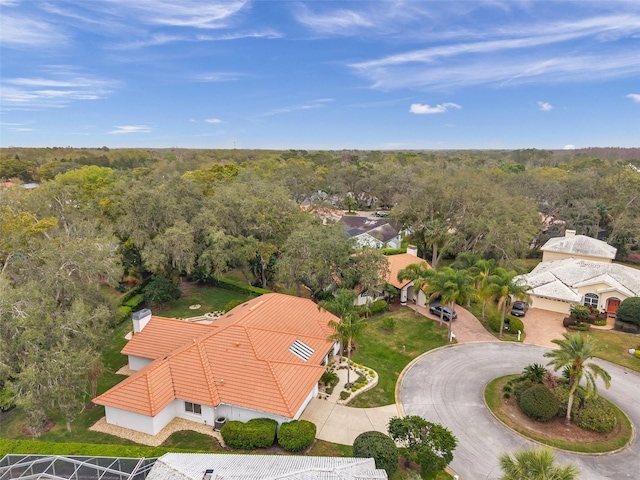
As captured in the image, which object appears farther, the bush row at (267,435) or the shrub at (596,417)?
the shrub at (596,417)

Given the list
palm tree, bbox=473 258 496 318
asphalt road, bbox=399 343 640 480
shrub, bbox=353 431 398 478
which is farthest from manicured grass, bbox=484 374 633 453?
palm tree, bbox=473 258 496 318

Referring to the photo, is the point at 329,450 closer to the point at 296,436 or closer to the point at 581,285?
the point at 296,436

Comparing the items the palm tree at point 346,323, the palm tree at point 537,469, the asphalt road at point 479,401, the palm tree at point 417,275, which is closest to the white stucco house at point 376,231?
the palm tree at point 417,275

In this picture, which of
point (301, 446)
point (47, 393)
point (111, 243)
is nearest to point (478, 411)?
point (301, 446)

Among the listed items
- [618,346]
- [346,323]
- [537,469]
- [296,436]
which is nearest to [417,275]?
[346,323]

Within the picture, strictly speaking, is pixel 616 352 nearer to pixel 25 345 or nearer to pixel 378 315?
pixel 378 315

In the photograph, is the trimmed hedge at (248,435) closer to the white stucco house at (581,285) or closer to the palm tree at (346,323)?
the palm tree at (346,323)

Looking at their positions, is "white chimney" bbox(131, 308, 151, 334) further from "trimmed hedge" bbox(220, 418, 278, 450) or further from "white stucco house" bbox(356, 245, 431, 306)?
"white stucco house" bbox(356, 245, 431, 306)
